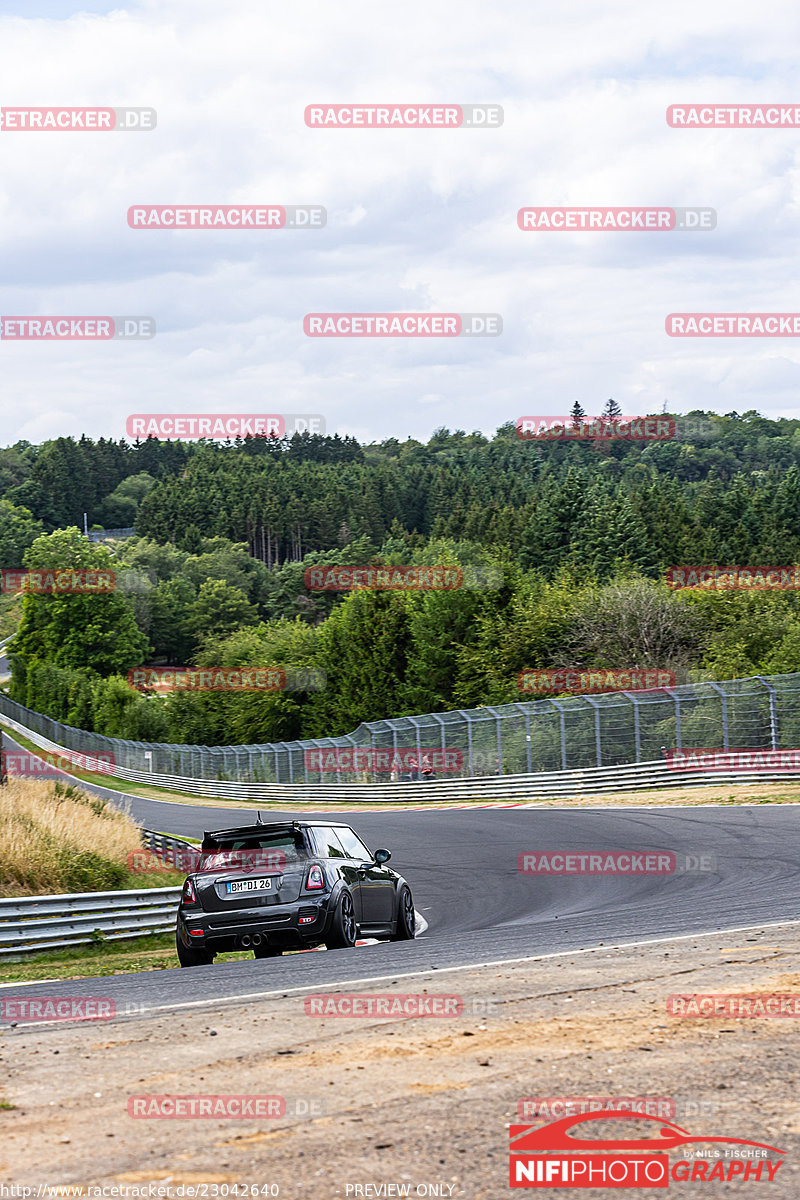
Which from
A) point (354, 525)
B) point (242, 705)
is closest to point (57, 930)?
point (242, 705)

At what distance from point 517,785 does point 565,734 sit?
269 cm

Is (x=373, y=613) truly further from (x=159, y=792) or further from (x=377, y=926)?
(x=377, y=926)

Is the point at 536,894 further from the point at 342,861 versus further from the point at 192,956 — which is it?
the point at 192,956

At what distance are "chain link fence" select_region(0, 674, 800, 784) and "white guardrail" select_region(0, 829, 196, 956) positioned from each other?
53.6 ft

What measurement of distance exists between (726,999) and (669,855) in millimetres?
11486

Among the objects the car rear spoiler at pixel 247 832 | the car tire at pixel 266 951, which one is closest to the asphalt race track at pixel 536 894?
the car tire at pixel 266 951

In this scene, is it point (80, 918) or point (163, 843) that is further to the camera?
point (163, 843)

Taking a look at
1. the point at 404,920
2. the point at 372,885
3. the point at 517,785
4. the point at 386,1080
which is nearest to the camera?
the point at 386,1080

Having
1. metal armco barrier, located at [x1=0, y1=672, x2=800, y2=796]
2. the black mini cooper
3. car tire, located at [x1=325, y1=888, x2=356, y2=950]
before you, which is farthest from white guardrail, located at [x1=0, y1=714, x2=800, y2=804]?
the black mini cooper

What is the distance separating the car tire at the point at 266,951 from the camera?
1133cm

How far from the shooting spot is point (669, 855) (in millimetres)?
18578

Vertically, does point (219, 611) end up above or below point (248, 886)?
above

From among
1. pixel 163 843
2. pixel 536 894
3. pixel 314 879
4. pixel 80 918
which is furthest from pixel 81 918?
pixel 163 843

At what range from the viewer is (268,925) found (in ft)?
36.9
